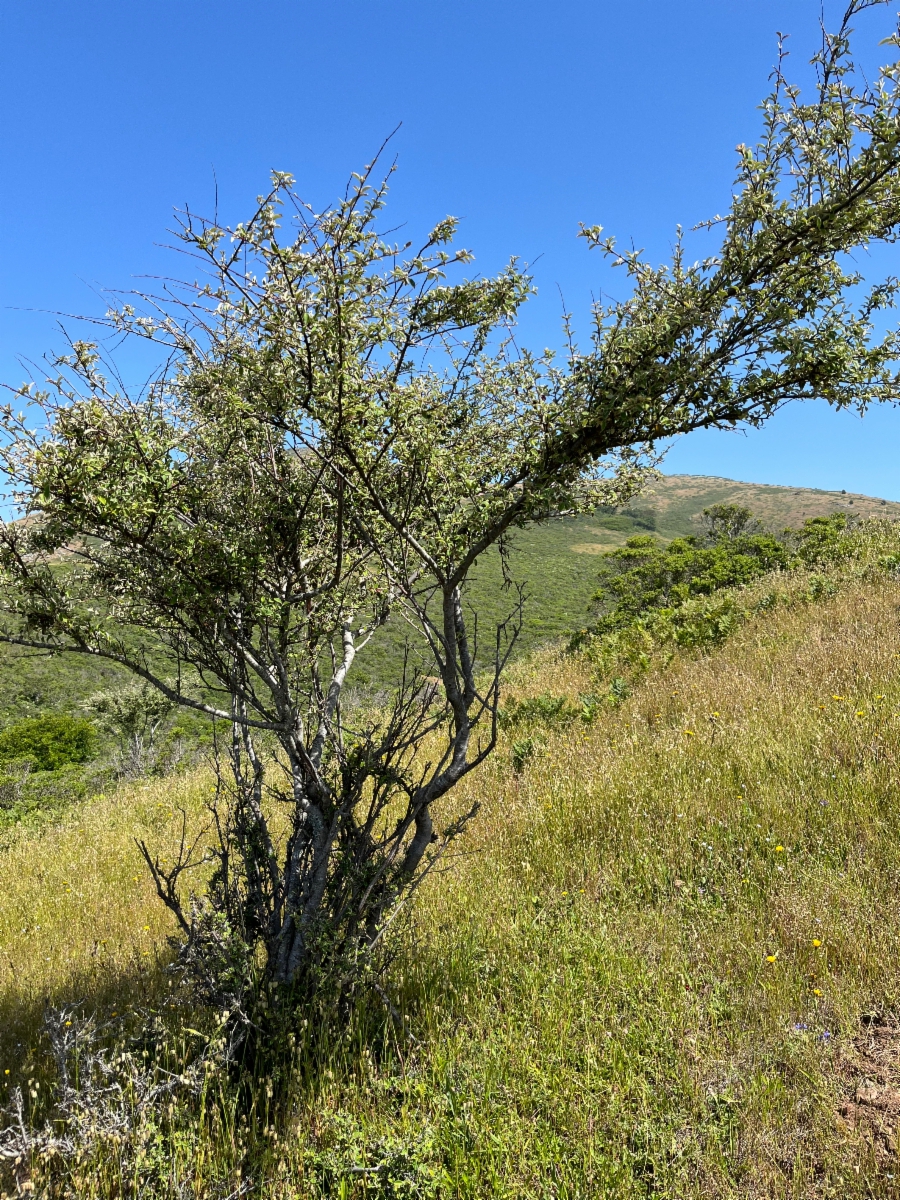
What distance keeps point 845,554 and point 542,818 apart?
9702 mm

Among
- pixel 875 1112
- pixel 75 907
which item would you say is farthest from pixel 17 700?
pixel 875 1112

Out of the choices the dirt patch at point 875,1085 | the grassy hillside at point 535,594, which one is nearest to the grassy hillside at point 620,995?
the dirt patch at point 875,1085

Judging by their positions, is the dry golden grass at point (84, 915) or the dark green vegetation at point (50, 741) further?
the dark green vegetation at point (50, 741)

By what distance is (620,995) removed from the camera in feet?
9.56

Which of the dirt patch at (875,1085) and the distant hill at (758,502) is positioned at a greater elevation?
the distant hill at (758,502)

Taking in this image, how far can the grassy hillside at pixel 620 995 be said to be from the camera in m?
2.21

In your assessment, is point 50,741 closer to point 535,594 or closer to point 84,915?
point 84,915

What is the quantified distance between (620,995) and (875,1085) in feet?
3.18

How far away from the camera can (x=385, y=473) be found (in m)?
2.94

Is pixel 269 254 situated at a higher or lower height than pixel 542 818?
higher

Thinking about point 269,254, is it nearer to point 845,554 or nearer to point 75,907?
point 75,907

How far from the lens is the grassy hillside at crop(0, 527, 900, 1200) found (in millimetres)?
2213

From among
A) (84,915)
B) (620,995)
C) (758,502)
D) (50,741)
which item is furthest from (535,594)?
(758,502)

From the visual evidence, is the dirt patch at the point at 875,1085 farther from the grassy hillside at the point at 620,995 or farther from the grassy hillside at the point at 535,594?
the grassy hillside at the point at 535,594
